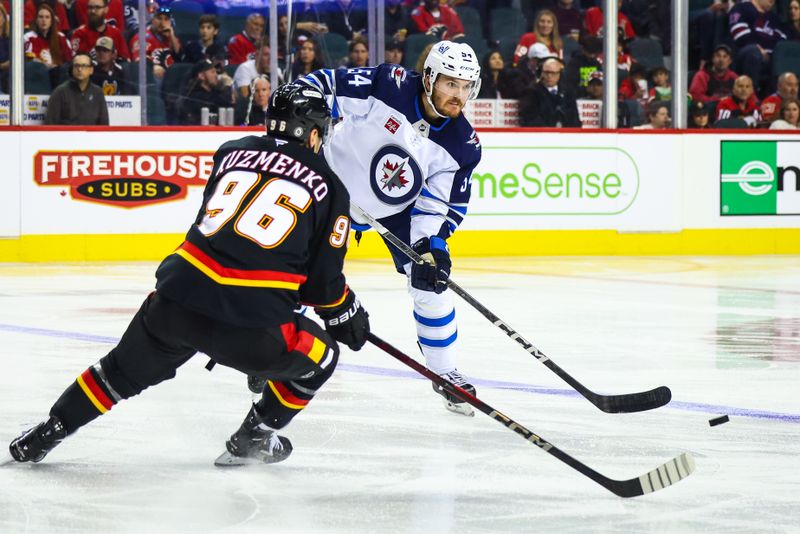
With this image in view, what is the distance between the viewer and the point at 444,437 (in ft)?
10.5

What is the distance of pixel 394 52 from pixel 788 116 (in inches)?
121

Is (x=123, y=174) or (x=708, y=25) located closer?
(x=123, y=174)

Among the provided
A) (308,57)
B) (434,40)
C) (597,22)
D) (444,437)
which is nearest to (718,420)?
(444,437)

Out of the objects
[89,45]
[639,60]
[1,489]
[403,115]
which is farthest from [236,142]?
[639,60]

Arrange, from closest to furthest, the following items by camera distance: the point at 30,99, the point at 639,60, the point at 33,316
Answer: the point at 33,316 → the point at 30,99 → the point at 639,60

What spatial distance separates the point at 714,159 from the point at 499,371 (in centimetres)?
568

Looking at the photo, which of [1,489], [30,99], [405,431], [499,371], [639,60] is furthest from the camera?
[639,60]

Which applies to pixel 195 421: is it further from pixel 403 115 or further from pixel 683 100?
pixel 683 100

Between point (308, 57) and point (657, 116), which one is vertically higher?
point (308, 57)

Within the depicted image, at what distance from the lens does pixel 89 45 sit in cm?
815

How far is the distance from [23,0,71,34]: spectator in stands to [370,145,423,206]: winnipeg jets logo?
16.0 ft

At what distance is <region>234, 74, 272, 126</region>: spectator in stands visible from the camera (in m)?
8.48

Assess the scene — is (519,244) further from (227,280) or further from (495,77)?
(227,280)

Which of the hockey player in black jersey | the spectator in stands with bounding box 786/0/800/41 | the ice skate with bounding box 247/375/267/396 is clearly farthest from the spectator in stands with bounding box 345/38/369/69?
the hockey player in black jersey
